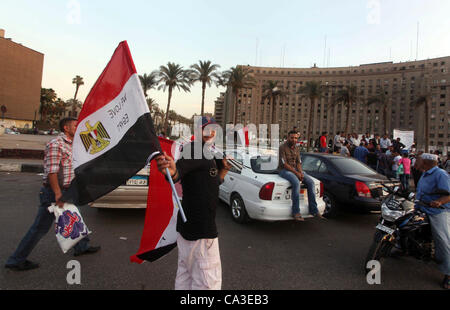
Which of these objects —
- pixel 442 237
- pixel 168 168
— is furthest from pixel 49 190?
pixel 442 237

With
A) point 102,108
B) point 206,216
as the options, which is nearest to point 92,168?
A: point 102,108

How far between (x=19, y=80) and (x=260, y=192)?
9647 cm

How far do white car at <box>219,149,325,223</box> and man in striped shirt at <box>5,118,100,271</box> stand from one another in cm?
314

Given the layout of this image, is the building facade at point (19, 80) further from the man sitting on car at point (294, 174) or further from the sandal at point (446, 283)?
the sandal at point (446, 283)

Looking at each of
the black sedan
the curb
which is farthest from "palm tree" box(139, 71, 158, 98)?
the black sedan

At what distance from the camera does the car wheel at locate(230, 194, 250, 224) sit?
5.48 metres

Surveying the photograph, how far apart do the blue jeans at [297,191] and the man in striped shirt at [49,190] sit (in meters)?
3.68

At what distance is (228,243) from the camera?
452cm

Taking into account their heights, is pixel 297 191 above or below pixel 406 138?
below

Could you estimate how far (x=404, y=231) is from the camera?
3670mm

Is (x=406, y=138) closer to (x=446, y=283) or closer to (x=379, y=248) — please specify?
(x=446, y=283)

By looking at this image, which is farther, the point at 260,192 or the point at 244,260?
the point at 260,192

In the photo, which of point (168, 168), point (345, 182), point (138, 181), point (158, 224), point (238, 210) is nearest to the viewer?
point (168, 168)

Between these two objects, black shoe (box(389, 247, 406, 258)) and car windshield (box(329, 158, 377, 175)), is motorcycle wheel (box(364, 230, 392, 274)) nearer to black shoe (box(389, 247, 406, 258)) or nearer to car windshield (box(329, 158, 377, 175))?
black shoe (box(389, 247, 406, 258))
